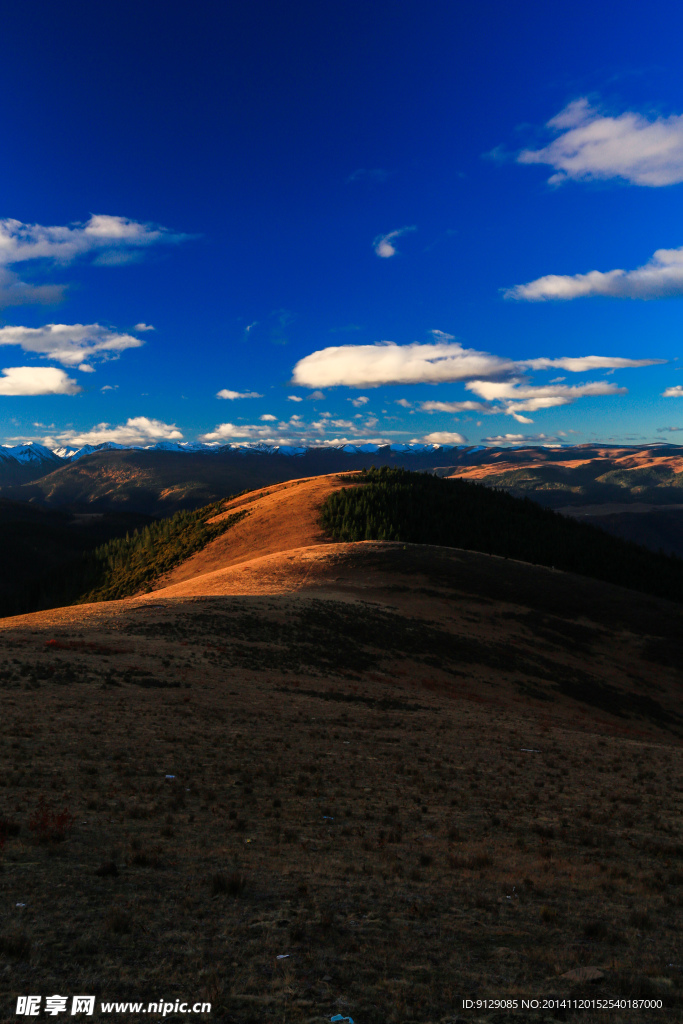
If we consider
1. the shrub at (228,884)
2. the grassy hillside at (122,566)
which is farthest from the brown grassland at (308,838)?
the grassy hillside at (122,566)

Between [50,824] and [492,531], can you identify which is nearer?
[50,824]

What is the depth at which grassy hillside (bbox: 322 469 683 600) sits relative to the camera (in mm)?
104312

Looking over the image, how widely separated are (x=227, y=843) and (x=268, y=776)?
15.3 ft

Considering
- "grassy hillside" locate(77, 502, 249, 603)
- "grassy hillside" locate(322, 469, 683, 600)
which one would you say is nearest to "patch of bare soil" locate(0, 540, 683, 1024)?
"grassy hillside" locate(322, 469, 683, 600)

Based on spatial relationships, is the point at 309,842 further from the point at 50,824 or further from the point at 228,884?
the point at 50,824

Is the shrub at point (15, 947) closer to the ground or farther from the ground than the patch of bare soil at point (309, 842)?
farther from the ground

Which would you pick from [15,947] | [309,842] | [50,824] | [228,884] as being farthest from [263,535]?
[15,947]

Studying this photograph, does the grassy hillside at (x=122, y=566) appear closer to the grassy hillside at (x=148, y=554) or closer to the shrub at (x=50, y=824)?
the grassy hillside at (x=148, y=554)

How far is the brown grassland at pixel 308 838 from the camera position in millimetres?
6699

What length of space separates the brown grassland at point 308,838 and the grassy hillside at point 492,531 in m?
67.9

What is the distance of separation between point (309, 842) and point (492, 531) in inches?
4424

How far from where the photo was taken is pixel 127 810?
1211 cm

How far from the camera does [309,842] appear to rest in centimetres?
1168

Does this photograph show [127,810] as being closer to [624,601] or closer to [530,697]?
[530,697]
